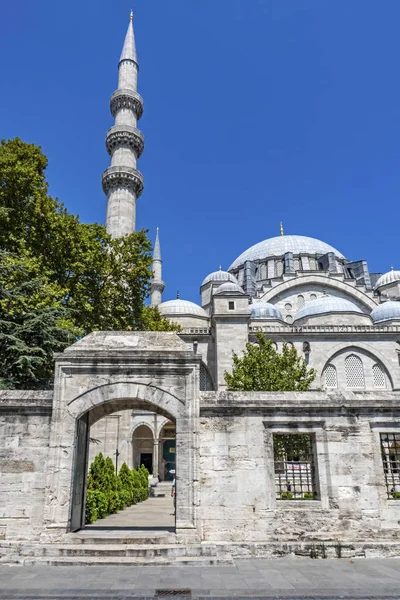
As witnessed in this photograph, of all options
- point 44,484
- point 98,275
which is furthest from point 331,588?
point 98,275

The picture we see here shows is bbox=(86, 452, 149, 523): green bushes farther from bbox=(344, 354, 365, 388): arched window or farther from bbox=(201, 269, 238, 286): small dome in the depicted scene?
bbox=(201, 269, 238, 286): small dome

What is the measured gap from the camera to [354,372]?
30.5m

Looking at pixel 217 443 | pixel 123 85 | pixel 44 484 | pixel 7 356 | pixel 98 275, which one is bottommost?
pixel 44 484

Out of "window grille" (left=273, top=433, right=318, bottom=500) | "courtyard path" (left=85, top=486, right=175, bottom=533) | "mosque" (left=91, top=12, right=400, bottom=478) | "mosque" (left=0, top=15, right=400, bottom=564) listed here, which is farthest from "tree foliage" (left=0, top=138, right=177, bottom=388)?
"mosque" (left=91, top=12, right=400, bottom=478)

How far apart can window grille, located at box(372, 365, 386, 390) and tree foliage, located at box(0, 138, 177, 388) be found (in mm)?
17989

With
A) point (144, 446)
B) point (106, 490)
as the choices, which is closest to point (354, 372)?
point (144, 446)

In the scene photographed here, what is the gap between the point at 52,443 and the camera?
23.0ft

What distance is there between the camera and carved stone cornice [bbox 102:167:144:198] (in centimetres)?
2742

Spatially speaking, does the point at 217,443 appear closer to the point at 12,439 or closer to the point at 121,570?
the point at 121,570

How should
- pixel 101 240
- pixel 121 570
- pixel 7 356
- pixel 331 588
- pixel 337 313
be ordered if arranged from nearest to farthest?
pixel 331 588, pixel 121 570, pixel 7 356, pixel 101 240, pixel 337 313

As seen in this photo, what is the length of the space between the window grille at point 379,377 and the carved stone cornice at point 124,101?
79.2 ft

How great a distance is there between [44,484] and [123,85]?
100.0 feet

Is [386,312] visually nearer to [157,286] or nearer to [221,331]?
[221,331]

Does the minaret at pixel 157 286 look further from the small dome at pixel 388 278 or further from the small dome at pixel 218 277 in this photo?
the small dome at pixel 388 278
